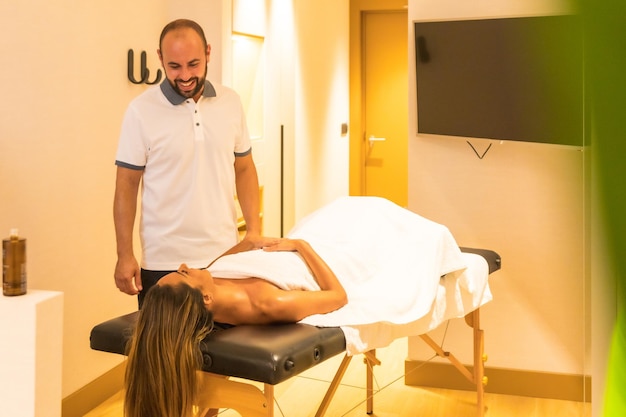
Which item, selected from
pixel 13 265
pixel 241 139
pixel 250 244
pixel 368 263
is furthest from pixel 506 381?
pixel 13 265

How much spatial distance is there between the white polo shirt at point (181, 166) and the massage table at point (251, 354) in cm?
51

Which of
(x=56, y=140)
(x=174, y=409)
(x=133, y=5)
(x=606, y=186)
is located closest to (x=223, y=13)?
(x=133, y=5)

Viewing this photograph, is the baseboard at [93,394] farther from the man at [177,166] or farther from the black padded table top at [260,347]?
the black padded table top at [260,347]

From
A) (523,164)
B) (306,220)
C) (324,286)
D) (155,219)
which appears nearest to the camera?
(324,286)

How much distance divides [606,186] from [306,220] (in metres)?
2.53

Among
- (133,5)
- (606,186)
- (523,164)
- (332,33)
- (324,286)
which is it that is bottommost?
(324,286)

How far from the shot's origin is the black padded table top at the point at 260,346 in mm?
1673

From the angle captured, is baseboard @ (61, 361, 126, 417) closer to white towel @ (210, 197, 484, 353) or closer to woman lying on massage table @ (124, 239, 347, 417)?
white towel @ (210, 197, 484, 353)

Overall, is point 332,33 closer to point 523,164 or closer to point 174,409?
→ point 523,164

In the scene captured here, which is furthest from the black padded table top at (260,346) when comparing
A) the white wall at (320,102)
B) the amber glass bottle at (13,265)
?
the white wall at (320,102)

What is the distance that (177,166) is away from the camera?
2.42 meters

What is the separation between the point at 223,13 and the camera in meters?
3.45

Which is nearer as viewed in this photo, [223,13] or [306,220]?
[306,220]

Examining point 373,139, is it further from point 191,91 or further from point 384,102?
point 191,91
